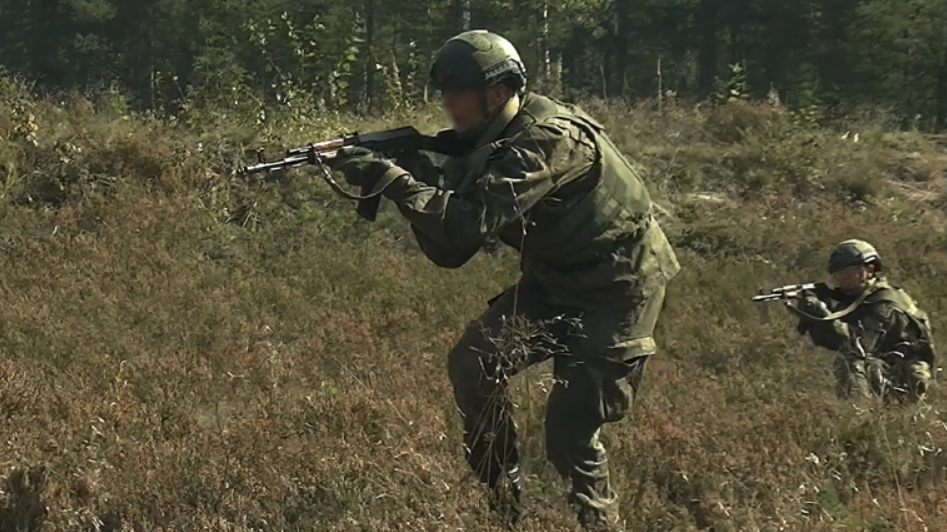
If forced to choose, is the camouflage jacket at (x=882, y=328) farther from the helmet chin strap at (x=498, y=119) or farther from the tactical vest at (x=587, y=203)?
the helmet chin strap at (x=498, y=119)

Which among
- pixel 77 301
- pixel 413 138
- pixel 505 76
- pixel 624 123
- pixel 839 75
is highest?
pixel 505 76

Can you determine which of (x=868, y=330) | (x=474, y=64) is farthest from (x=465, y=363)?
(x=868, y=330)

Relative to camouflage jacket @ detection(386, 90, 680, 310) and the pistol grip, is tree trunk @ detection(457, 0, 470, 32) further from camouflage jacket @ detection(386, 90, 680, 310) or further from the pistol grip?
the pistol grip

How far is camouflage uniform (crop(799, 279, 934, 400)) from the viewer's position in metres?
5.82

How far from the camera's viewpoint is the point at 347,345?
6.48 meters

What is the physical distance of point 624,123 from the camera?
1300cm

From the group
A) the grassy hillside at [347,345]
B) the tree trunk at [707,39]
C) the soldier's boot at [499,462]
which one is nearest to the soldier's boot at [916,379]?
the grassy hillside at [347,345]

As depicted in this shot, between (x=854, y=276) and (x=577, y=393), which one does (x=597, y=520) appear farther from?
(x=854, y=276)

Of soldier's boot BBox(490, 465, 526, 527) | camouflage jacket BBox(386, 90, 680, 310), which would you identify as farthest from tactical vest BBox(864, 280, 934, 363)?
soldier's boot BBox(490, 465, 526, 527)

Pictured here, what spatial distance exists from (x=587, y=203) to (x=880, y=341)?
309cm

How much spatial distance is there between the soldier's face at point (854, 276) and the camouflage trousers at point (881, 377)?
0.49m

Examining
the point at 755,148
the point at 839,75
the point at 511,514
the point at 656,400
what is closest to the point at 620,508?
the point at 511,514

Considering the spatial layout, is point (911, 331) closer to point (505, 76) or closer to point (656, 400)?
point (656, 400)

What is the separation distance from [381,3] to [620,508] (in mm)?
29117
